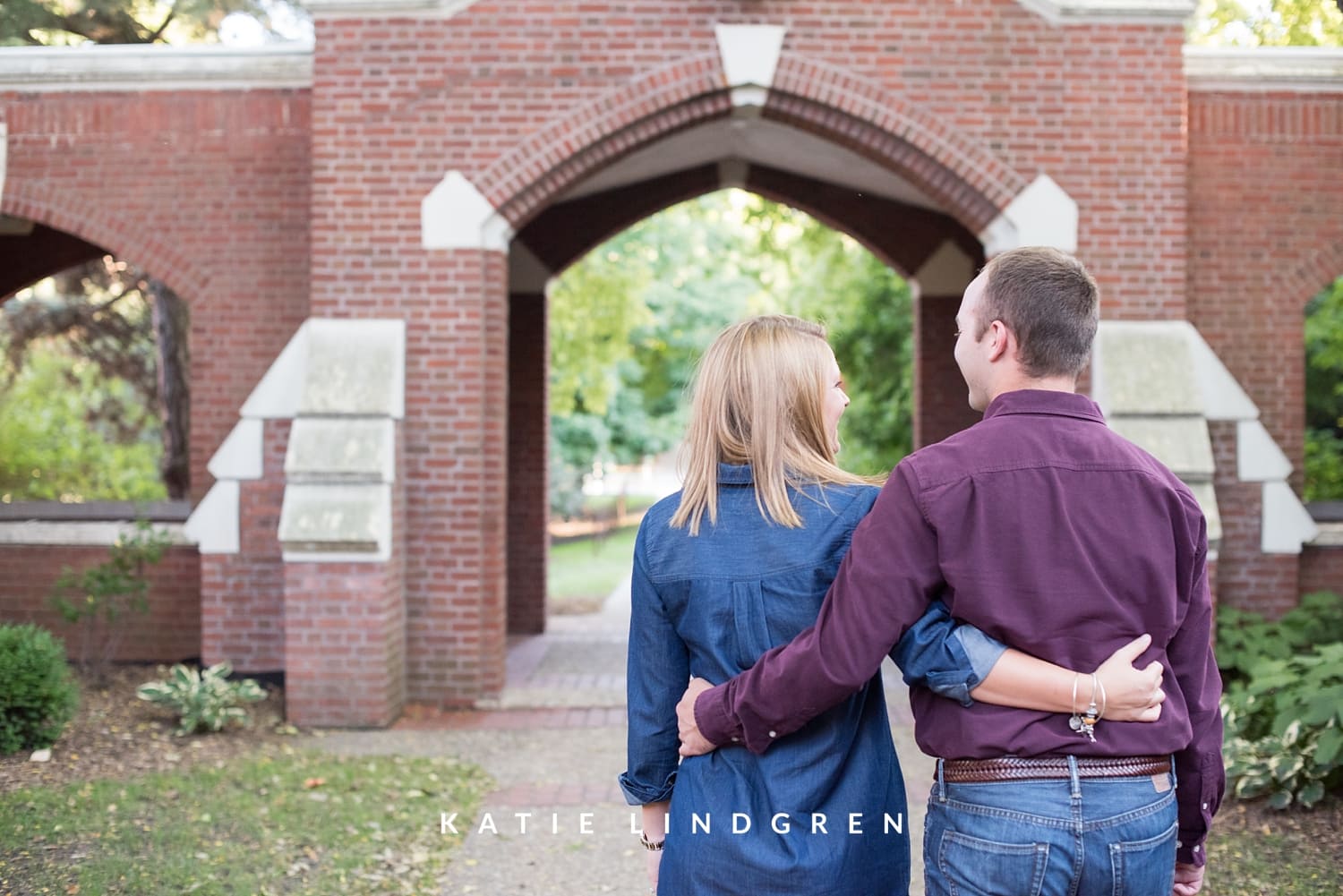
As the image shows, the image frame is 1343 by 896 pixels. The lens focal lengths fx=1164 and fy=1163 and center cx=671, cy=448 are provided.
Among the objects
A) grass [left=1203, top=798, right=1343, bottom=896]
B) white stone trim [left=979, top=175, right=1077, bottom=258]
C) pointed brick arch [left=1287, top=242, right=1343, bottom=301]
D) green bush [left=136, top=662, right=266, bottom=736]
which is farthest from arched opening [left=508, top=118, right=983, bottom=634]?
grass [left=1203, top=798, right=1343, bottom=896]

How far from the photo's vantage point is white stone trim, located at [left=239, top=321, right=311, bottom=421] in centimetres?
710

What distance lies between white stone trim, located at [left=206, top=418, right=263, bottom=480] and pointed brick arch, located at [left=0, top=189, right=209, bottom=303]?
1.16 meters

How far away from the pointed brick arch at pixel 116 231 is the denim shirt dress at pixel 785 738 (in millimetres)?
6733

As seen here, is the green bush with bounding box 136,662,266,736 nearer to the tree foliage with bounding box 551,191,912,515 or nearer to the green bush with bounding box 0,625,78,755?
the green bush with bounding box 0,625,78,755

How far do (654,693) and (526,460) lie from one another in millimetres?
8018

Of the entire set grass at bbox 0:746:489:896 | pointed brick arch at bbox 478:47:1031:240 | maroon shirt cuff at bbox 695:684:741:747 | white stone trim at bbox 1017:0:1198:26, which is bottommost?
grass at bbox 0:746:489:896

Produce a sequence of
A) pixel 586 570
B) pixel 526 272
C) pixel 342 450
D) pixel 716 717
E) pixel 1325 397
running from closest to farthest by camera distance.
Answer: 1. pixel 716 717
2. pixel 342 450
3. pixel 526 272
4. pixel 1325 397
5. pixel 586 570

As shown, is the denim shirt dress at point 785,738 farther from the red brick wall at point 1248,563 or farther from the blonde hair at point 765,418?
the red brick wall at point 1248,563

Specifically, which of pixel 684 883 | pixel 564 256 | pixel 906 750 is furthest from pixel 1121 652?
pixel 564 256

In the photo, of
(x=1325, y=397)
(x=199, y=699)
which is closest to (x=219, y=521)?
(x=199, y=699)

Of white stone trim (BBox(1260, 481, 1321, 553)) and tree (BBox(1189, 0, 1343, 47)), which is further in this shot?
tree (BBox(1189, 0, 1343, 47))

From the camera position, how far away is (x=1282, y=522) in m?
7.43

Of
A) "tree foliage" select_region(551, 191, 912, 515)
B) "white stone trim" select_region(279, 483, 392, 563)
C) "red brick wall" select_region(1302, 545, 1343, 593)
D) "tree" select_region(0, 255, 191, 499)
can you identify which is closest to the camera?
"white stone trim" select_region(279, 483, 392, 563)

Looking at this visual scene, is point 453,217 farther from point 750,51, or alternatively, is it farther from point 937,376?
point 937,376
